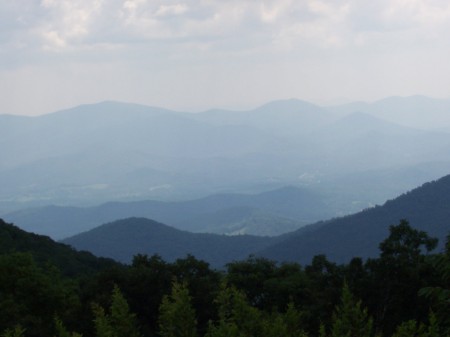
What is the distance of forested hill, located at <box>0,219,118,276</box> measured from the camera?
7175cm

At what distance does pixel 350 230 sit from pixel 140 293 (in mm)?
142513

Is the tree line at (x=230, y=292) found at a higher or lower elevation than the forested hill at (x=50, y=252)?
lower

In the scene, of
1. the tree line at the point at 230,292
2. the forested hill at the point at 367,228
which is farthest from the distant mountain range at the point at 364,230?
the tree line at the point at 230,292

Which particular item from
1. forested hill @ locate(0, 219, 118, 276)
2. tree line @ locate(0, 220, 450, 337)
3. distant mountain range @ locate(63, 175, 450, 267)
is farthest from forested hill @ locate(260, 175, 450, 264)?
tree line @ locate(0, 220, 450, 337)

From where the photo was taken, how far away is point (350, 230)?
572 ft

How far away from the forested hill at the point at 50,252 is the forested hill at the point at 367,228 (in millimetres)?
85371

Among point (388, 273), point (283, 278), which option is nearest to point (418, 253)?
point (388, 273)

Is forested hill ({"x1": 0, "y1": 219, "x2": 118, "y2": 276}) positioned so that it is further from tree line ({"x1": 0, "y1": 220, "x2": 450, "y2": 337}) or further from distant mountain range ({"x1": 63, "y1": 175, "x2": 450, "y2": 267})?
distant mountain range ({"x1": 63, "y1": 175, "x2": 450, "y2": 267})

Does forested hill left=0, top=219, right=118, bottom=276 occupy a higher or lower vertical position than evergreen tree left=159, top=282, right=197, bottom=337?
higher

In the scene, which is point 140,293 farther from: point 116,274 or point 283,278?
point 283,278

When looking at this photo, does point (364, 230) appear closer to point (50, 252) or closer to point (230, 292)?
point (50, 252)

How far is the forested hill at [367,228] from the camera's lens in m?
160

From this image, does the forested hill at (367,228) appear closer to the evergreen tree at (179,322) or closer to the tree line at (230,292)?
the tree line at (230,292)

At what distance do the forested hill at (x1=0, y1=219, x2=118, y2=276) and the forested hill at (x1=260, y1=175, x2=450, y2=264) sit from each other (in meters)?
85.4
